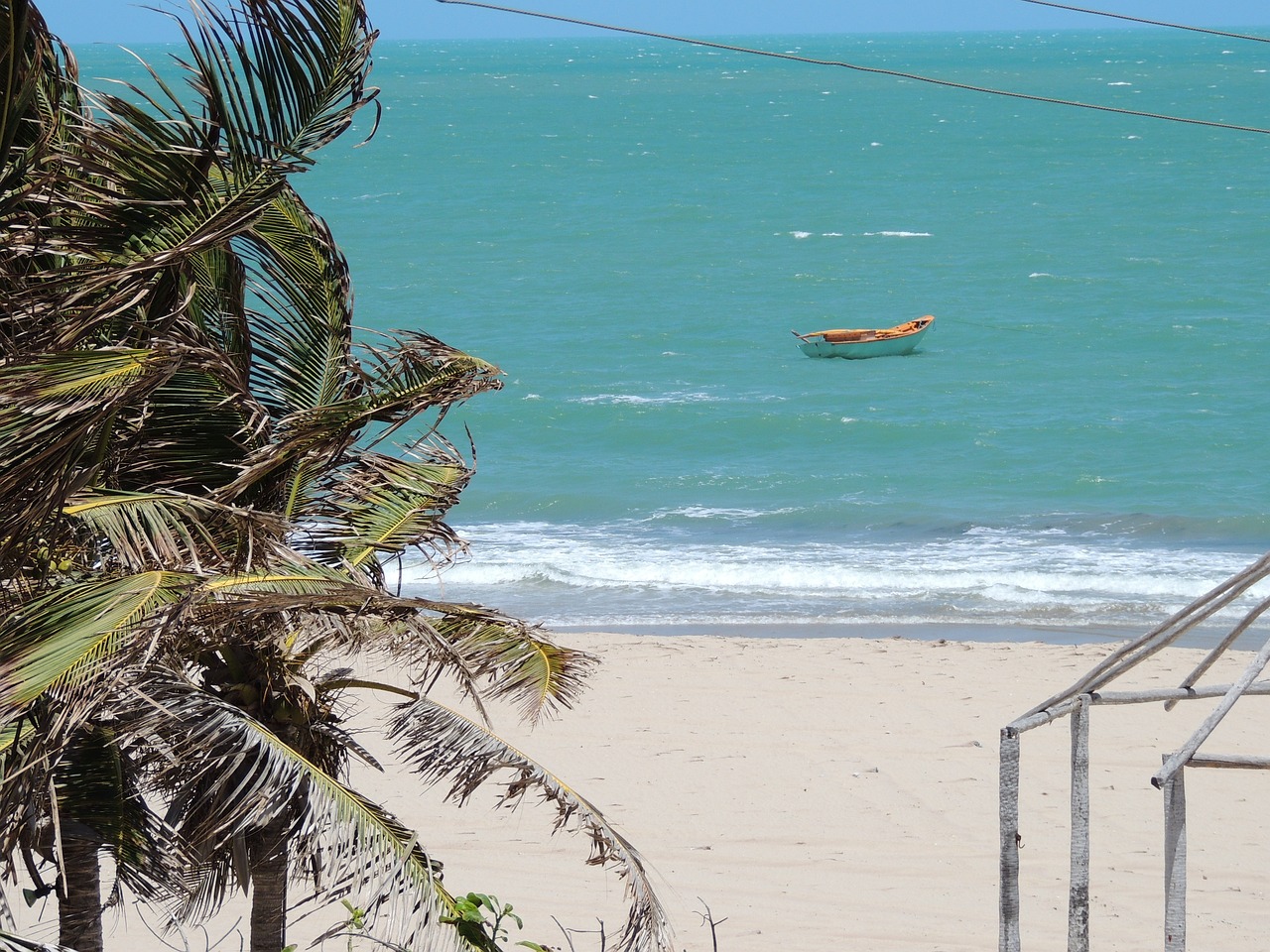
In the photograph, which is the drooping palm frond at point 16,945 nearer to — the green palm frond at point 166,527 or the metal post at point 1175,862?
the green palm frond at point 166,527

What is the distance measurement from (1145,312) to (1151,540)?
645 inches

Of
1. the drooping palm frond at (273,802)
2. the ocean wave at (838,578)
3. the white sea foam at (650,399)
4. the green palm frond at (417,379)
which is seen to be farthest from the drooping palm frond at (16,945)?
the white sea foam at (650,399)

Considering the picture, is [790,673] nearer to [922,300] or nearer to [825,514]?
[825,514]

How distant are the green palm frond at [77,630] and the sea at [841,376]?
1.71 metres

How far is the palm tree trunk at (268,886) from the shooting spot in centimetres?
455

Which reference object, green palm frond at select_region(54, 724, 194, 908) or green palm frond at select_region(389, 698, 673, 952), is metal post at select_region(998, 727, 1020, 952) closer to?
green palm frond at select_region(389, 698, 673, 952)

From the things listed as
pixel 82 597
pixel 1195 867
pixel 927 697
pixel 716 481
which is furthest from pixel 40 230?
pixel 716 481

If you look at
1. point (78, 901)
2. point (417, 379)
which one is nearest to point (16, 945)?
point (78, 901)

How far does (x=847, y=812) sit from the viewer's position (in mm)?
8523

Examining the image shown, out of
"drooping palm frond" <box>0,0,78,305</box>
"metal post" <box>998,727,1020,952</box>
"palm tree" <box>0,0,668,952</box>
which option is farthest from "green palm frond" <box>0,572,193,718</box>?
"metal post" <box>998,727,1020,952</box>

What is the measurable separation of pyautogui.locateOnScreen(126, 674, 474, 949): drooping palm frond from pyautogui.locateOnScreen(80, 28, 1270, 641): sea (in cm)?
194

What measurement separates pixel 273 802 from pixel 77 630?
0.93 metres

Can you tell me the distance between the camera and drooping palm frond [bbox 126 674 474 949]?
3.96 meters

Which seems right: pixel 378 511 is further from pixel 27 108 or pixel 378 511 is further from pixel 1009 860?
pixel 1009 860
